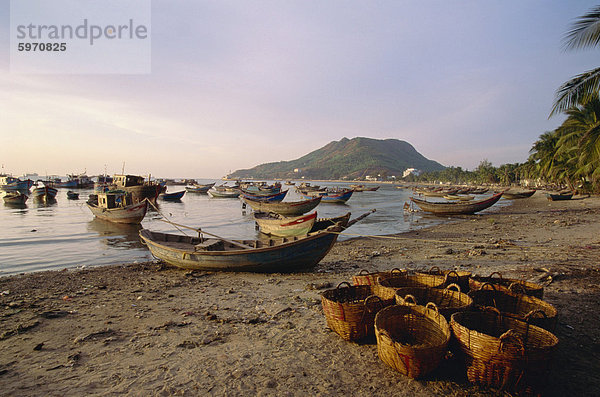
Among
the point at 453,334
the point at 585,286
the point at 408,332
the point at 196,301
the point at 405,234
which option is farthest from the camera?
the point at 405,234

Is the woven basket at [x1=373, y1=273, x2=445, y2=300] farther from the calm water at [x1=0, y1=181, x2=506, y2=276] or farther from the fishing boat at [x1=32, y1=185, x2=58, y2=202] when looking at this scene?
the fishing boat at [x1=32, y1=185, x2=58, y2=202]

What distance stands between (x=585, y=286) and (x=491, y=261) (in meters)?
3.76

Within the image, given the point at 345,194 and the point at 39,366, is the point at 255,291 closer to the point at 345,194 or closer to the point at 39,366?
the point at 39,366

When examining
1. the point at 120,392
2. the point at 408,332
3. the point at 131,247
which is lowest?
the point at 131,247

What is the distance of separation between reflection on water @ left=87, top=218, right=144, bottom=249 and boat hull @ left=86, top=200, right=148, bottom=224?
1.53 feet

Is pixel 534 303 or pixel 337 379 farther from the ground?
pixel 534 303

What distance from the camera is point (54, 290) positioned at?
30.5 ft

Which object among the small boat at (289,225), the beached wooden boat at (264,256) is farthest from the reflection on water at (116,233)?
the beached wooden boat at (264,256)

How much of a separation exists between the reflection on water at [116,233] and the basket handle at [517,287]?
1809 centimetres

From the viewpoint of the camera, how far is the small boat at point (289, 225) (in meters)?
16.4

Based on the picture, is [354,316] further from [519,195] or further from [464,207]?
[519,195]

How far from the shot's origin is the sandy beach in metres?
4.01

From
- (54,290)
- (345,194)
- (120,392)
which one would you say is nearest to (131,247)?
(54,290)

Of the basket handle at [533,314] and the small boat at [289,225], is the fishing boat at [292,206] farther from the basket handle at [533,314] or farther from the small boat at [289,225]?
the basket handle at [533,314]
